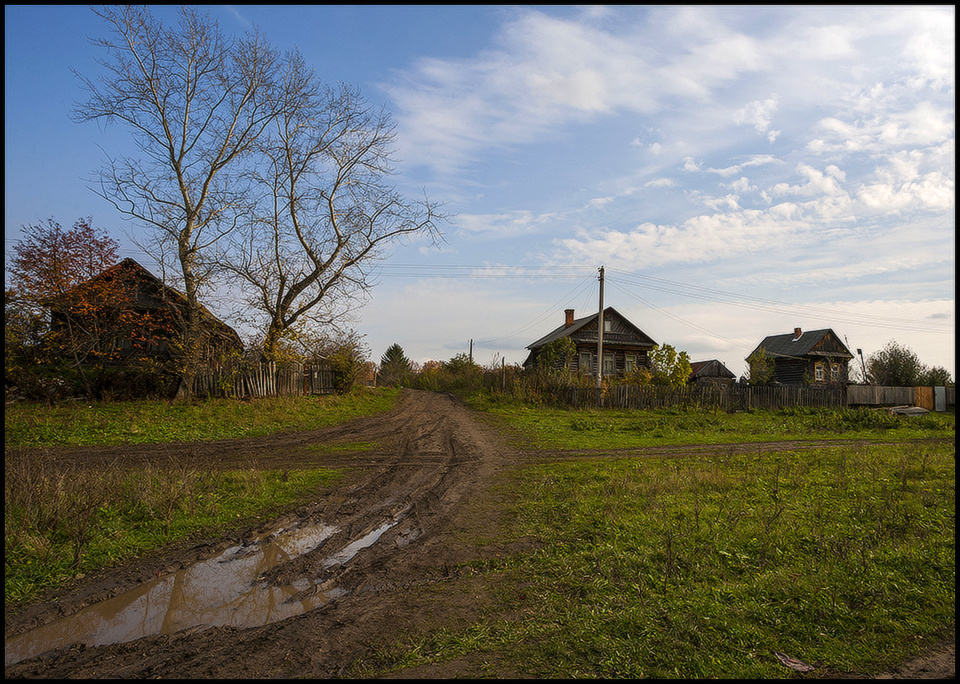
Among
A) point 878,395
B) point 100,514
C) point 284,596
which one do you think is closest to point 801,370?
point 878,395

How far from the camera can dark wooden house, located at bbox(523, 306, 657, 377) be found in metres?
41.4

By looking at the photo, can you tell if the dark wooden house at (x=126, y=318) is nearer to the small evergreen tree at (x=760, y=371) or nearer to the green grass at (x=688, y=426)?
the green grass at (x=688, y=426)

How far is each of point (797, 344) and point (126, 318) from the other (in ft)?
160

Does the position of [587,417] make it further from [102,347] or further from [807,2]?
[807,2]

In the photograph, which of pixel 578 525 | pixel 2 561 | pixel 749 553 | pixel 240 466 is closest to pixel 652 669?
pixel 749 553

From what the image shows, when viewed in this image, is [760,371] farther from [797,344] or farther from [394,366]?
[394,366]

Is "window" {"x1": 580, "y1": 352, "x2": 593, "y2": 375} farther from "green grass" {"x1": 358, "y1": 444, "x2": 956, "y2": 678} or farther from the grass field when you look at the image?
"green grass" {"x1": 358, "y1": 444, "x2": 956, "y2": 678}

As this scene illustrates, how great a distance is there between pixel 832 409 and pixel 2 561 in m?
32.0

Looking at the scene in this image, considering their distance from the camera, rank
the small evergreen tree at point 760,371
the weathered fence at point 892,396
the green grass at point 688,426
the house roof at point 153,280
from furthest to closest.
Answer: the small evergreen tree at point 760,371, the weathered fence at point 892,396, the house roof at point 153,280, the green grass at point 688,426

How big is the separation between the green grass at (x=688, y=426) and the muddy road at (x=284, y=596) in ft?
27.7

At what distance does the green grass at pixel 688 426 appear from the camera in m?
18.1

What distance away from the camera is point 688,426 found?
21.5 m

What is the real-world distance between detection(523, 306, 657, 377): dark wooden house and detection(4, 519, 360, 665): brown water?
3572 centimetres

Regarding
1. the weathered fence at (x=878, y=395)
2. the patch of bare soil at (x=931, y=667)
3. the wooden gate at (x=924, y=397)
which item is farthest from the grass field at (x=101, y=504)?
the wooden gate at (x=924, y=397)
